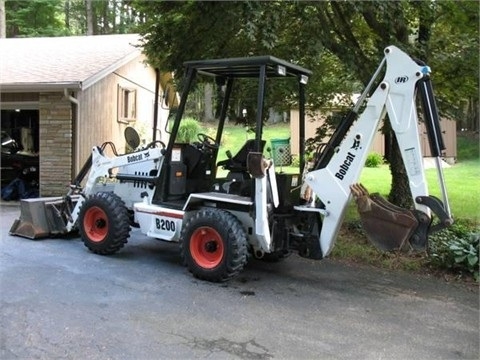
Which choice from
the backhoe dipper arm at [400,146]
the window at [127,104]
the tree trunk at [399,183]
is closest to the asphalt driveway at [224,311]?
the backhoe dipper arm at [400,146]

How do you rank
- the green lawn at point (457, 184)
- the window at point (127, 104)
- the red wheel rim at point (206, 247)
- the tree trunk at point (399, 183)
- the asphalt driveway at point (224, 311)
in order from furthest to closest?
the window at point (127, 104), the green lawn at point (457, 184), the tree trunk at point (399, 183), the red wheel rim at point (206, 247), the asphalt driveway at point (224, 311)

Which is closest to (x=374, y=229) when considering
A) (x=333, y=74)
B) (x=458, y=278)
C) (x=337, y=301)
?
(x=337, y=301)

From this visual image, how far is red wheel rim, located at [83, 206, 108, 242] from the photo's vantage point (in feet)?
22.1

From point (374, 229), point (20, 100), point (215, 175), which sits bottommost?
point (374, 229)

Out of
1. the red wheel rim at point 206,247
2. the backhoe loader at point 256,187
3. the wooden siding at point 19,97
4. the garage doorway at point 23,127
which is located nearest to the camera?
the backhoe loader at point 256,187

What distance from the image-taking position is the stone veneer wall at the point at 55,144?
38.1 ft

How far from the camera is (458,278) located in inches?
240

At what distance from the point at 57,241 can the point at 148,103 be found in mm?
10012

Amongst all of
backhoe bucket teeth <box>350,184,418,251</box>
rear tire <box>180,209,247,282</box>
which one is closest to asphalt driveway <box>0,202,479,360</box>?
rear tire <box>180,209,247,282</box>

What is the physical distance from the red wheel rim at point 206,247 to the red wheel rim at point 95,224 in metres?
1.57

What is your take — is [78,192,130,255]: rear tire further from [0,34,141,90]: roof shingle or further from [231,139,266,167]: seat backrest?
[0,34,141,90]: roof shingle

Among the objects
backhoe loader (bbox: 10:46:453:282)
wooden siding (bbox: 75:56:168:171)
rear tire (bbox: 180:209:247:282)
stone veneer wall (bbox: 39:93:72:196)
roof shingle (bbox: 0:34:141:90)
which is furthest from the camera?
wooden siding (bbox: 75:56:168:171)

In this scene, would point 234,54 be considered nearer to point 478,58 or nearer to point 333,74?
point 333,74

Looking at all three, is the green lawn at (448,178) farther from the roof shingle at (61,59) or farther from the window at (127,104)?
the window at (127,104)
